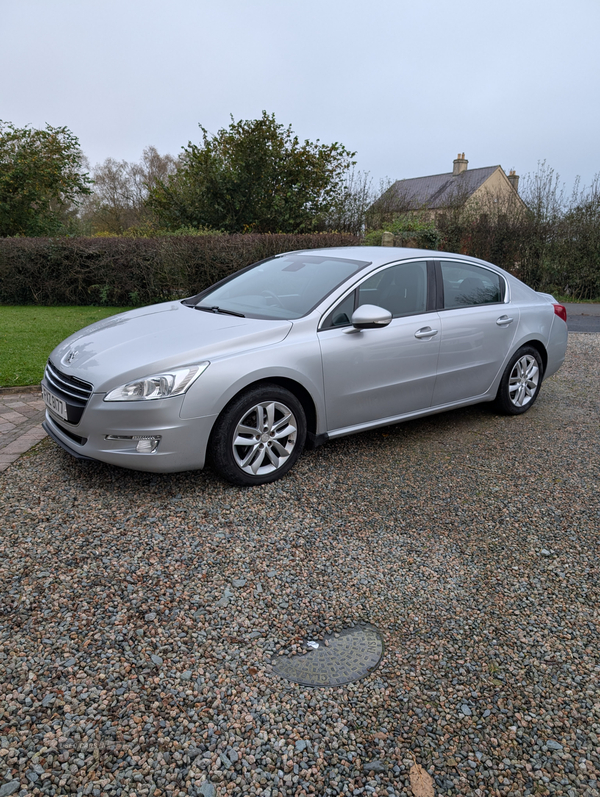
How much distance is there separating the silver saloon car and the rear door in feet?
0.05

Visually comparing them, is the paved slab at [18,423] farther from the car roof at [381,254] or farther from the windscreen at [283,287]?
the car roof at [381,254]

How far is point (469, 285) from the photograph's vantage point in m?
5.21

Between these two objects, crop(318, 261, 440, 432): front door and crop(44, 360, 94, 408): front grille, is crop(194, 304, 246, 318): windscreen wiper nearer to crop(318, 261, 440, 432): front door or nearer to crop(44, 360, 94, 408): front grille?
crop(318, 261, 440, 432): front door

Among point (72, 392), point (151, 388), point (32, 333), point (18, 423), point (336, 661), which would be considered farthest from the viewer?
point (32, 333)

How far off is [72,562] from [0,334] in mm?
7655

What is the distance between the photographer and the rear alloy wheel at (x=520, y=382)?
5.51 m

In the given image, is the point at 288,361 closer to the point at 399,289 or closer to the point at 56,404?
the point at 399,289

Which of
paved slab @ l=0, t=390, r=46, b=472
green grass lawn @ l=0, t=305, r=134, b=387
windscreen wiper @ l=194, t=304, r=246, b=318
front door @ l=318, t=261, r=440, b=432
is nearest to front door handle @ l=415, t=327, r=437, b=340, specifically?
front door @ l=318, t=261, r=440, b=432

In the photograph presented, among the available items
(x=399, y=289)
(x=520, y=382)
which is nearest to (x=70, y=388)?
(x=399, y=289)

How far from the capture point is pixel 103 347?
392 cm

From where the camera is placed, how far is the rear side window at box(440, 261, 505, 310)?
5016 mm

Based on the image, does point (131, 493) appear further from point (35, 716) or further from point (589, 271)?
point (589, 271)

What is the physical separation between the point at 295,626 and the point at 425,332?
278cm

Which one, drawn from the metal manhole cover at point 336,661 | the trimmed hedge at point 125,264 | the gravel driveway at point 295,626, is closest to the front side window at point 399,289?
the gravel driveway at point 295,626
